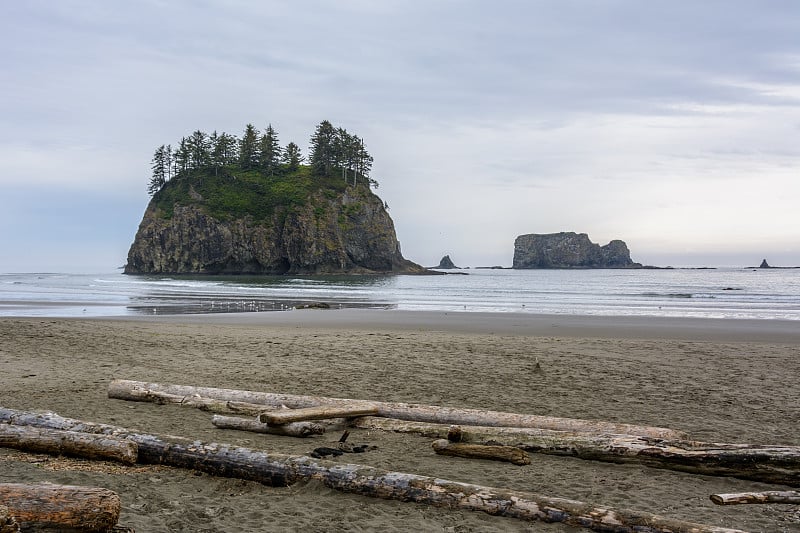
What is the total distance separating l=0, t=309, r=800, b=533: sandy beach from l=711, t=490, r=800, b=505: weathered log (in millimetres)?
65

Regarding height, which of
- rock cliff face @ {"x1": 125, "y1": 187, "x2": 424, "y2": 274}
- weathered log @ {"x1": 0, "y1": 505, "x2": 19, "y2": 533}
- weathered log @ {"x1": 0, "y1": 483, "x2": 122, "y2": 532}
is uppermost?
rock cliff face @ {"x1": 125, "y1": 187, "x2": 424, "y2": 274}

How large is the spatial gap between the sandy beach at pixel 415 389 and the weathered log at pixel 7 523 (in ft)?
3.65

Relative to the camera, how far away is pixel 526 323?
69.9 ft

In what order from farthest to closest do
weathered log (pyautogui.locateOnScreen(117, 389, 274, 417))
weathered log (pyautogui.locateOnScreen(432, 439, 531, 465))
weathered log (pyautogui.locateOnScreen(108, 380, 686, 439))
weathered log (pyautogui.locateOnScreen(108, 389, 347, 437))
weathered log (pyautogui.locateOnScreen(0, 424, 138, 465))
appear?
1. weathered log (pyautogui.locateOnScreen(117, 389, 274, 417))
2. weathered log (pyautogui.locateOnScreen(108, 389, 347, 437))
3. weathered log (pyautogui.locateOnScreen(108, 380, 686, 439))
4. weathered log (pyautogui.locateOnScreen(432, 439, 531, 465))
5. weathered log (pyautogui.locateOnScreen(0, 424, 138, 465))

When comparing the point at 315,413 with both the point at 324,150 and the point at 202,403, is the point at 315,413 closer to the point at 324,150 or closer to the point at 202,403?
the point at 202,403

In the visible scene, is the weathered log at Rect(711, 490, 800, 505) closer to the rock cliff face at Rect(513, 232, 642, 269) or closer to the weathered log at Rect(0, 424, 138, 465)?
the weathered log at Rect(0, 424, 138, 465)

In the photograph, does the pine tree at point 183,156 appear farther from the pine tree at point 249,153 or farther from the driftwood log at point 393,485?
the driftwood log at point 393,485

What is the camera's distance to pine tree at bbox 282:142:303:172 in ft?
375

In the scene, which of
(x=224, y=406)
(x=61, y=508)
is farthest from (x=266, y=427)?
(x=61, y=508)

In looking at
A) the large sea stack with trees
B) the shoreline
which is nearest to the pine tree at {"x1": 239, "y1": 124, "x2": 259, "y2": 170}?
the large sea stack with trees

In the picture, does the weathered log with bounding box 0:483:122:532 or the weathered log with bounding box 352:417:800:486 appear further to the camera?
the weathered log with bounding box 352:417:800:486

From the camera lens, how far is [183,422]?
25.2 ft

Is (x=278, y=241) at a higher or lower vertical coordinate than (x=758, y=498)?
higher

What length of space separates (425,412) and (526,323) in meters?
14.2
